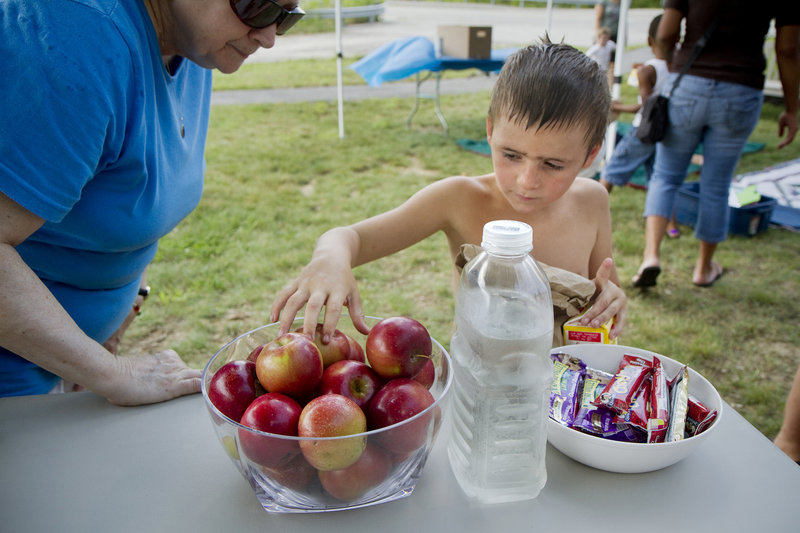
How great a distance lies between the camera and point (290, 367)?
85 centimetres

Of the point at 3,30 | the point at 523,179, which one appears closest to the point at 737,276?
the point at 523,179

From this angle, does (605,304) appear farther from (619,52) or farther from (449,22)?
(449,22)

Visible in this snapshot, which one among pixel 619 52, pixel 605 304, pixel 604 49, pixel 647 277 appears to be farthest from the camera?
pixel 604 49

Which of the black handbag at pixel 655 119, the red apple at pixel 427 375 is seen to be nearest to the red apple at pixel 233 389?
the red apple at pixel 427 375

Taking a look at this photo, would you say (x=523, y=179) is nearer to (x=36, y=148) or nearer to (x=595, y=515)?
(x=595, y=515)

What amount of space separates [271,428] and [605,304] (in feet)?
2.64

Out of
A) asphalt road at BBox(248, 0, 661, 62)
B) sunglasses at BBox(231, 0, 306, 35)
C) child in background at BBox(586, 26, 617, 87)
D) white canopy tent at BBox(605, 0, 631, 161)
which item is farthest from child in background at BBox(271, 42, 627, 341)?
asphalt road at BBox(248, 0, 661, 62)

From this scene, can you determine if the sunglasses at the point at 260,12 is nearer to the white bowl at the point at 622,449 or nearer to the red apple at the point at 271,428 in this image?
the red apple at the point at 271,428

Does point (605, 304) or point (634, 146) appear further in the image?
point (634, 146)

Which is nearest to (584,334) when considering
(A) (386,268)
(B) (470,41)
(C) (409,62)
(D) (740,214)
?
(A) (386,268)

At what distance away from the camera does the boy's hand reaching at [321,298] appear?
1.01m

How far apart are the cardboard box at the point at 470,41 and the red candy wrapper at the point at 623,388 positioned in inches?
237

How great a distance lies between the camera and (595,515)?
33.5 inches

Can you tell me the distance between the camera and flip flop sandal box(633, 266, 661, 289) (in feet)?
11.8
